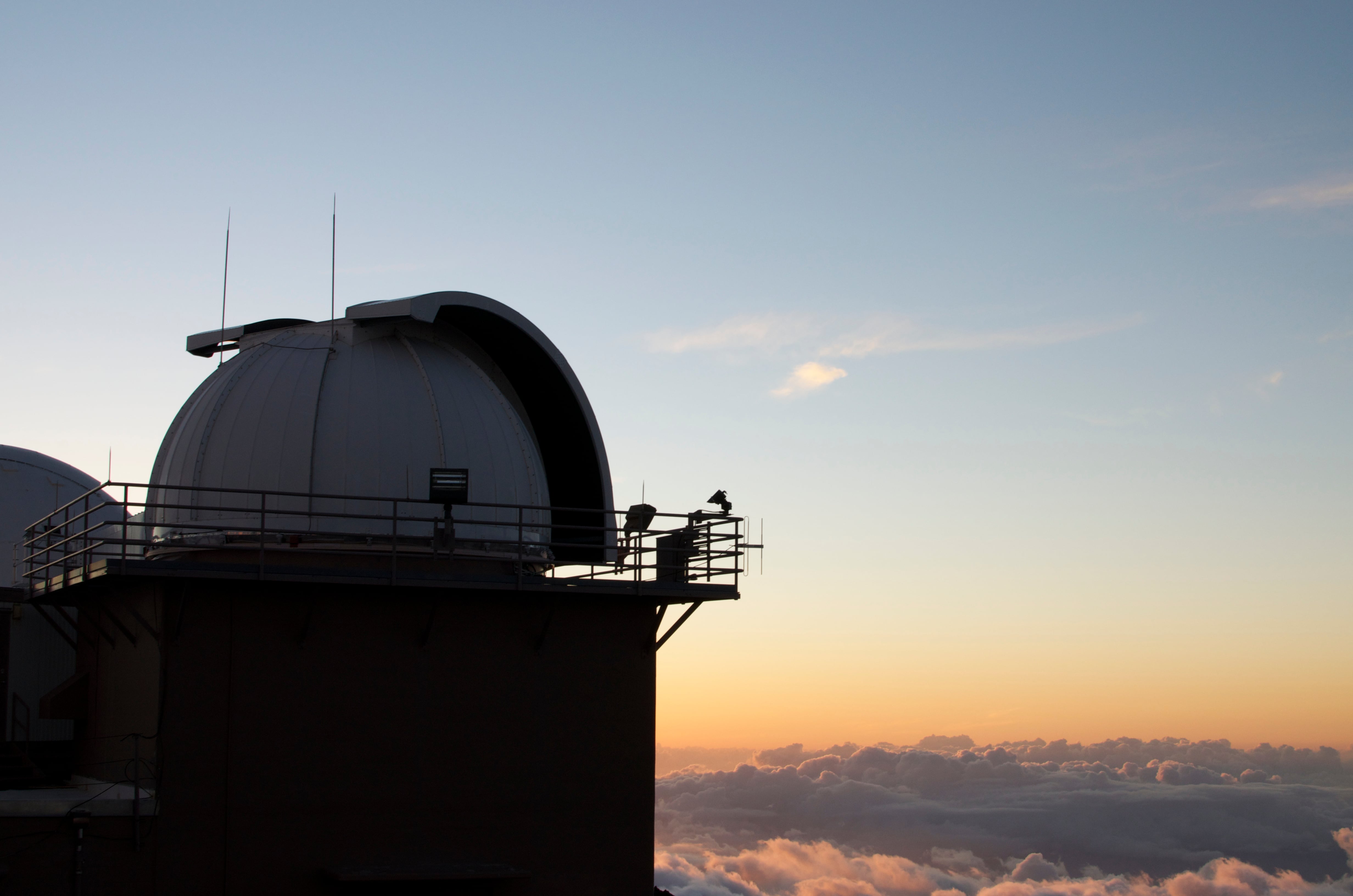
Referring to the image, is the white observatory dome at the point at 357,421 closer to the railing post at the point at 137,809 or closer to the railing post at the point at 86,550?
the railing post at the point at 86,550

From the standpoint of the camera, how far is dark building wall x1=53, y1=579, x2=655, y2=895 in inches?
667

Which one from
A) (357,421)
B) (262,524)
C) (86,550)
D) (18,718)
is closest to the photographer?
(262,524)

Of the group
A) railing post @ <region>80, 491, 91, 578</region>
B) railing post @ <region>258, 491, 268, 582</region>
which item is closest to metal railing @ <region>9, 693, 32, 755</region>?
railing post @ <region>80, 491, 91, 578</region>

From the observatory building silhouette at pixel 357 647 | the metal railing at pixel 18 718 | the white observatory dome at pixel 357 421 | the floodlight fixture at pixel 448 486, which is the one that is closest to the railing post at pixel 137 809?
the observatory building silhouette at pixel 357 647

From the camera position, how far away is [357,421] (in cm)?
1886

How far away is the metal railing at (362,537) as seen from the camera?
1742 cm

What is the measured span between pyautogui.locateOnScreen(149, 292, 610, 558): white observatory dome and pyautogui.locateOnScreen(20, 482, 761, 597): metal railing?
0.20 feet

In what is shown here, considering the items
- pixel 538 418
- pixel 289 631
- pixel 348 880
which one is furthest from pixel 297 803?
pixel 538 418

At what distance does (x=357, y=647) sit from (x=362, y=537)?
1540 mm

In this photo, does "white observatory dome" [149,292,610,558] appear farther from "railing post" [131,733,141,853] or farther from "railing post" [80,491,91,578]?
"railing post" [131,733,141,853]

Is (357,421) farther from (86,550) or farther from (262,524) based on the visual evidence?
(86,550)

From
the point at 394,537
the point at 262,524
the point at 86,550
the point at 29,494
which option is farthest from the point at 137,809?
the point at 29,494

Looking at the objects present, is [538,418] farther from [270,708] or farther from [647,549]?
[270,708]

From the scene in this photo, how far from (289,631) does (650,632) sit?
5.41 meters
